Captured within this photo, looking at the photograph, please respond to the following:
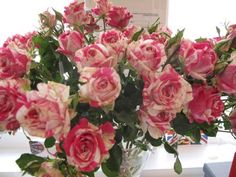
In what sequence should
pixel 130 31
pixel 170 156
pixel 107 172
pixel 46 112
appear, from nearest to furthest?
pixel 46 112 → pixel 107 172 → pixel 130 31 → pixel 170 156

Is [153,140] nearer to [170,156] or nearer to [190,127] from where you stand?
[190,127]

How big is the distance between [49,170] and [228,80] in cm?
31

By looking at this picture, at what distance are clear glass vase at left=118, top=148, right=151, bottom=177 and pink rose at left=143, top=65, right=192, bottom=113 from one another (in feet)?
0.67

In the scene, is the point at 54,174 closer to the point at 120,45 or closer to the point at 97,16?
the point at 120,45

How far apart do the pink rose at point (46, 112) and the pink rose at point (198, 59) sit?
0.19 meters

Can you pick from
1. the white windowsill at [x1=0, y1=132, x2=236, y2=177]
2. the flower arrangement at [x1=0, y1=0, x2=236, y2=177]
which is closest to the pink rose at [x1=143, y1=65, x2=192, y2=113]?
the flower arrangement at [x1=0, y1=0, x2=236, y2=177]

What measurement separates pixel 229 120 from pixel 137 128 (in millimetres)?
162

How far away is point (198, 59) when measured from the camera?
1.62 feet

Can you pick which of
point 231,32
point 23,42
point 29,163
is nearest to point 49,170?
point 29,163

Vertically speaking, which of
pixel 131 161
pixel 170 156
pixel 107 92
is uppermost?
pixel 107 92

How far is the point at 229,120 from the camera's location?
1.86ft

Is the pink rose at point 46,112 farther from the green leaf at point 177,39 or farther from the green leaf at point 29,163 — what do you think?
the green leaf at point 177,39

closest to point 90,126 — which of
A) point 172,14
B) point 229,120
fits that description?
point 229,120

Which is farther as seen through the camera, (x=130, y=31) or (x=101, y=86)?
(x=130, y=31)
